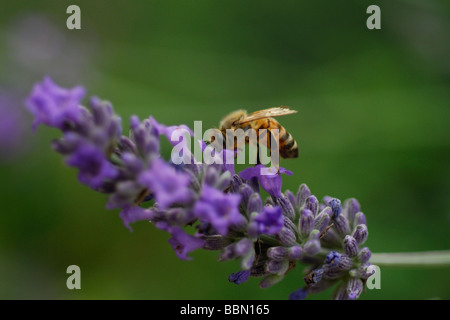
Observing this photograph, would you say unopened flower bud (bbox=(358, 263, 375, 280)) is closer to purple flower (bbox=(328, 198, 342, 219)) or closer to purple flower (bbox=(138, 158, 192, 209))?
purple flower (bbox=(328, 198, 342, 219))

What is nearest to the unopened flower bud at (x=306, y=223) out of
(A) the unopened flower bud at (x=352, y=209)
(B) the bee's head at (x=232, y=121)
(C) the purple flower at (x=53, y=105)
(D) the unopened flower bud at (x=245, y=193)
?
(D) the unopened flower bud at (x=245, y=193)

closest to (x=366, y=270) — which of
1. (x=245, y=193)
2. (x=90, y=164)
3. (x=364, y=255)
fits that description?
(x=364, y=255)

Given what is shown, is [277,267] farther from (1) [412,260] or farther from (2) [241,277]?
(1) [412,260]

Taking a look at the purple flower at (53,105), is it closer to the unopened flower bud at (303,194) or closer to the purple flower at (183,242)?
the purple flower at (183,242)

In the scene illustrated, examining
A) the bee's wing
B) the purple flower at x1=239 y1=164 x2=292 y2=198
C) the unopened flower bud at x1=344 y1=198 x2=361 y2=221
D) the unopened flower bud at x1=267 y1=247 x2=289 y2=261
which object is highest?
the bee's wing

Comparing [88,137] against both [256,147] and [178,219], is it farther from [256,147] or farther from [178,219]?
[256,147]

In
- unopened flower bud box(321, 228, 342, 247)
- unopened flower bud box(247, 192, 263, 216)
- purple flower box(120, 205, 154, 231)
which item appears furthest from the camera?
unopened flower bud box(321, 228, 342, 247)

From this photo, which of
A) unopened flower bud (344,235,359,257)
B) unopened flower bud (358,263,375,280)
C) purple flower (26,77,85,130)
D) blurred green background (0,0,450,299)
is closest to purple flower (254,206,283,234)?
unopened flower bud (344,235,359,257)
